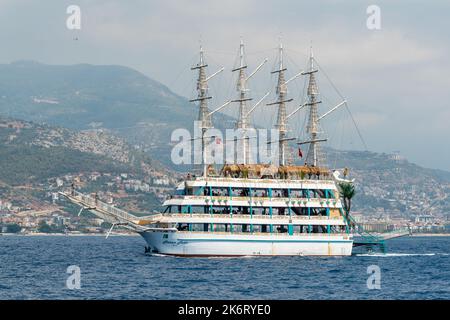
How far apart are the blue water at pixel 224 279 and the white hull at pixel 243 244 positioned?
130cm

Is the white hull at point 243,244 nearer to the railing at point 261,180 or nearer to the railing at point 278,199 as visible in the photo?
the railing at point 278,199

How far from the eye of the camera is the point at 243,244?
78562 millimetres

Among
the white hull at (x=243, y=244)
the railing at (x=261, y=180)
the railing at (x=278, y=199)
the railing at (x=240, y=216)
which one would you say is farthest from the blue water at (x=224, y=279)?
the railing at (x=261, y=180)

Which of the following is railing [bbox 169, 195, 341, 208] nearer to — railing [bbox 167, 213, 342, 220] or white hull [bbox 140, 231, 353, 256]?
railing [bbox 167, 213, 342, 220]

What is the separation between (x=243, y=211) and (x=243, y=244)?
10.4 feet

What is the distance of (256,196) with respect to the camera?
3150 inches

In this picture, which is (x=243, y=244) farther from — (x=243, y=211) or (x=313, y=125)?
(x=313, y=125)

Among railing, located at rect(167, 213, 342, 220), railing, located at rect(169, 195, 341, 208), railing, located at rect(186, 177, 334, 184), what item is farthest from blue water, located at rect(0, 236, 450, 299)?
railing, located at rect(186, 177, 334, 184)

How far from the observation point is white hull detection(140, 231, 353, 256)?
253 feet

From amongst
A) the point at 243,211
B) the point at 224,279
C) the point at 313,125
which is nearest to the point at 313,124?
the point at 313,125

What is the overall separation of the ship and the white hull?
0.28ft
